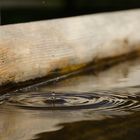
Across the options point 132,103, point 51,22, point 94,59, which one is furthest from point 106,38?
point 132,103

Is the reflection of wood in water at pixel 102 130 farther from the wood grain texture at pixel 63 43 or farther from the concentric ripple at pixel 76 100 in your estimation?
the wood grain texture at pixel 63 43

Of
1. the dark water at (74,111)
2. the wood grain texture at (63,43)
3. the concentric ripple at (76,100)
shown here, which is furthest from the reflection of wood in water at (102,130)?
the wood grain texture at (63,43)

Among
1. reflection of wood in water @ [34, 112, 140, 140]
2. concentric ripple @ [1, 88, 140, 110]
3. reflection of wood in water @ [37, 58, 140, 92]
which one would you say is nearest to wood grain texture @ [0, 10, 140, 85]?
reflection of wood in water @ [37, 58, 140, 92]

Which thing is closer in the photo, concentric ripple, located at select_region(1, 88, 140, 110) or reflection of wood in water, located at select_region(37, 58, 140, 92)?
concentric ripple, located at select_region(1, 88, 140, 110)

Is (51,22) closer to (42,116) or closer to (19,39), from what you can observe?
(19,39)

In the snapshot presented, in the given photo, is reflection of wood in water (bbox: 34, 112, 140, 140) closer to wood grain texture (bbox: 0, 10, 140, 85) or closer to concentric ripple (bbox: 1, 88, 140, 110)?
concentric ripple (bbox: 1, 88, 140, 110)

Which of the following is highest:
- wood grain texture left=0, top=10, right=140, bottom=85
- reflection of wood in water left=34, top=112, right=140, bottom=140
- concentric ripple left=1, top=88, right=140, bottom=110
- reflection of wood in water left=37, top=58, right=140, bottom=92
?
wood grain texture left=0, top=10, right=140, bottom=85

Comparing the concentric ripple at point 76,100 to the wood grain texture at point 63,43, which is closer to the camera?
the concentric ripple at point 76,100
